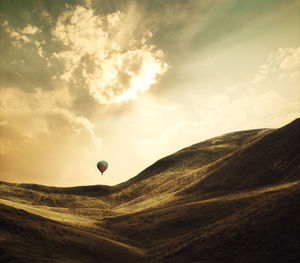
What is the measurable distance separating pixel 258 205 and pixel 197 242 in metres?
7.21

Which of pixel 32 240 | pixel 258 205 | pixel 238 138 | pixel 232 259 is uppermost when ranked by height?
pixel 238 138

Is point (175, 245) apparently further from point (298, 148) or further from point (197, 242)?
point (298, 148)

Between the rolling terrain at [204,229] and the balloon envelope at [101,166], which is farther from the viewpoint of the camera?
the balloon envelope at [101,166]

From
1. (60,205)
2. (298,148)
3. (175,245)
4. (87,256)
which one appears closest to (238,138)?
(298,148)

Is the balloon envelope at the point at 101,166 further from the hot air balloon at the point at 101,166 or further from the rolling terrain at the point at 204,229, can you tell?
the rolling terrain at the point at 204,229

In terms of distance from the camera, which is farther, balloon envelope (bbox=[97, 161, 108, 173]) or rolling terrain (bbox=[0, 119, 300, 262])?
balloon envelope (bbox=[97, 161, 108, 173])

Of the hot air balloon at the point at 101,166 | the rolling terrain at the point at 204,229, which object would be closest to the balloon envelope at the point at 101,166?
the hot air balloon at the point at 101,166

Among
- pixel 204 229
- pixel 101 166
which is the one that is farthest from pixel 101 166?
pixel 204 229

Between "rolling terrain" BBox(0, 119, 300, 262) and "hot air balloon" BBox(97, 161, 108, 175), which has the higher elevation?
"hot air balloon" BBox(97, 161, 108, 175)

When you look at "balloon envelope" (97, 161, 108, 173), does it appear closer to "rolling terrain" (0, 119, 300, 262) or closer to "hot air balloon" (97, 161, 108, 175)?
"hot air balloon" (97, 161, 108, 175)

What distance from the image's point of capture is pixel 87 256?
52.1 ft

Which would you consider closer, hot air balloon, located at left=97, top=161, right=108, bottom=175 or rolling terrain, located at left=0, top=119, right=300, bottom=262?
rolling terrain, located at left=0, top=119, right=300, bottom=262

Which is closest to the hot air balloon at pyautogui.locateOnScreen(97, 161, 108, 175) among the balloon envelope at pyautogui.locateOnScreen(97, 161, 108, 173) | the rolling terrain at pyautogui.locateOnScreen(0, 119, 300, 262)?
the balloon envelope at pyautogui.locateOnScreen(97, 161, 108, 173)

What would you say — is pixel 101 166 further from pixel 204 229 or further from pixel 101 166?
pixel 204 229
